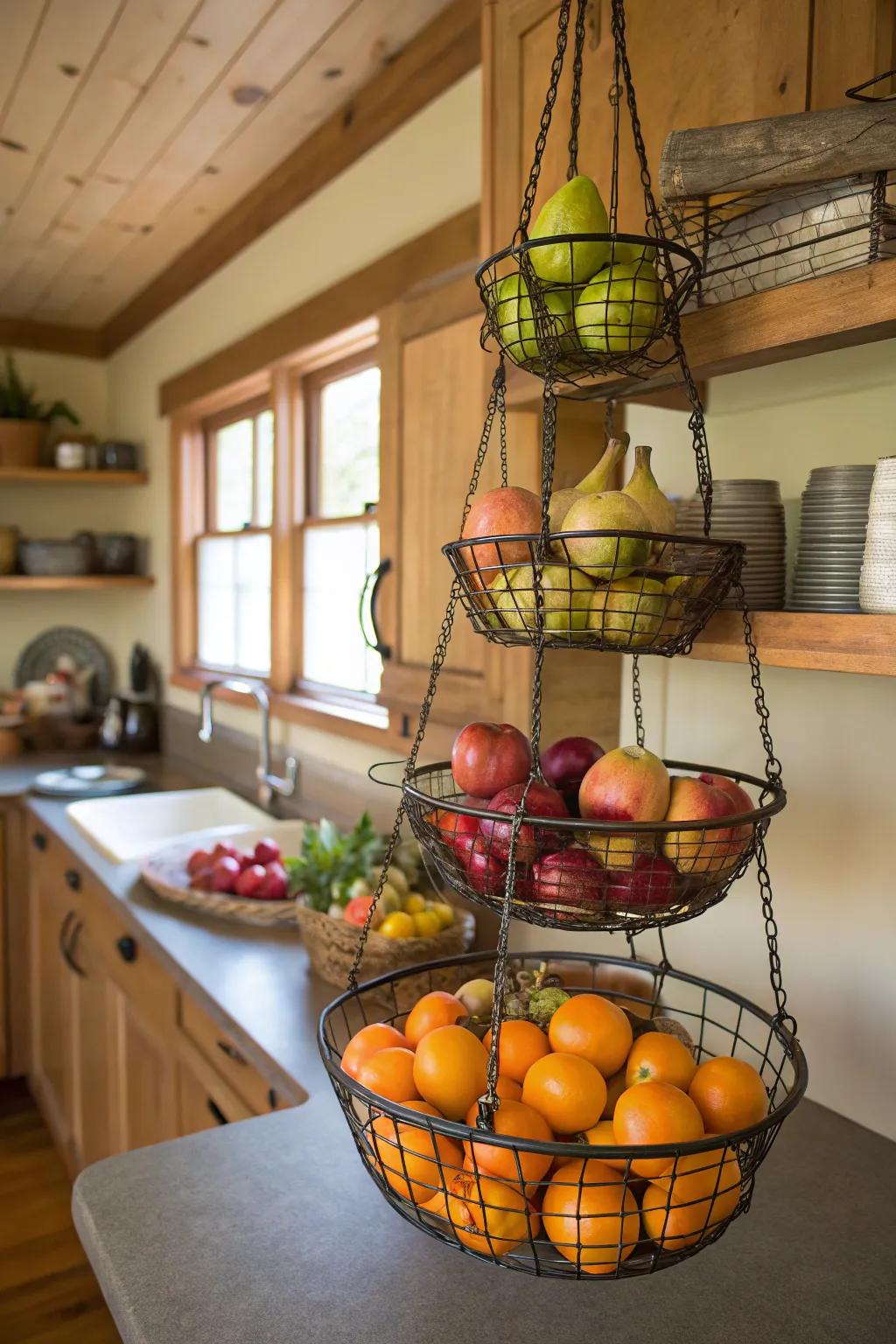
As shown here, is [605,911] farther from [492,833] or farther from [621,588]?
[621,588]

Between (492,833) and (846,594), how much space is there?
436 mm

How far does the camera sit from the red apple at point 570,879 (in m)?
0.70

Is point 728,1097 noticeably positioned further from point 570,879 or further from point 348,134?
point 348,134

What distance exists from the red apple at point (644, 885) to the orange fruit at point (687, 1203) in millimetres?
156

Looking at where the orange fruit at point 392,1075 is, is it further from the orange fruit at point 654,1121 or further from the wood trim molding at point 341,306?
the wood trim molding at point 341,306

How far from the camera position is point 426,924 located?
5.31 ft

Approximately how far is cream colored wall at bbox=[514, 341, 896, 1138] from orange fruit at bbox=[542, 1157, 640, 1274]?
64 cm

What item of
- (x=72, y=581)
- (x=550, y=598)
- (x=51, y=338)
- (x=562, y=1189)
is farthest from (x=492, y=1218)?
(x=51, y=338)

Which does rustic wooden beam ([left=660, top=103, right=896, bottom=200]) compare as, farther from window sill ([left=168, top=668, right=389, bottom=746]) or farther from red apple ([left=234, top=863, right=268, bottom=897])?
red apple ([left=234, top=863, right=268, bottom=897])

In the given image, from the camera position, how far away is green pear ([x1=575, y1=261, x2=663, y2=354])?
77cm

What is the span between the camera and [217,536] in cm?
346

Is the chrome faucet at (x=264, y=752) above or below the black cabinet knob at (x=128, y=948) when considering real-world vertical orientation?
above

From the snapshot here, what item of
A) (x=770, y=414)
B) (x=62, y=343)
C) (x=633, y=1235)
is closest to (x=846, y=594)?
(x=770, y=414)

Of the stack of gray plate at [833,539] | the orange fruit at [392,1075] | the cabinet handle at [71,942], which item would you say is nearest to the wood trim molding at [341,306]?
the stack of gray plate at [833,539]
